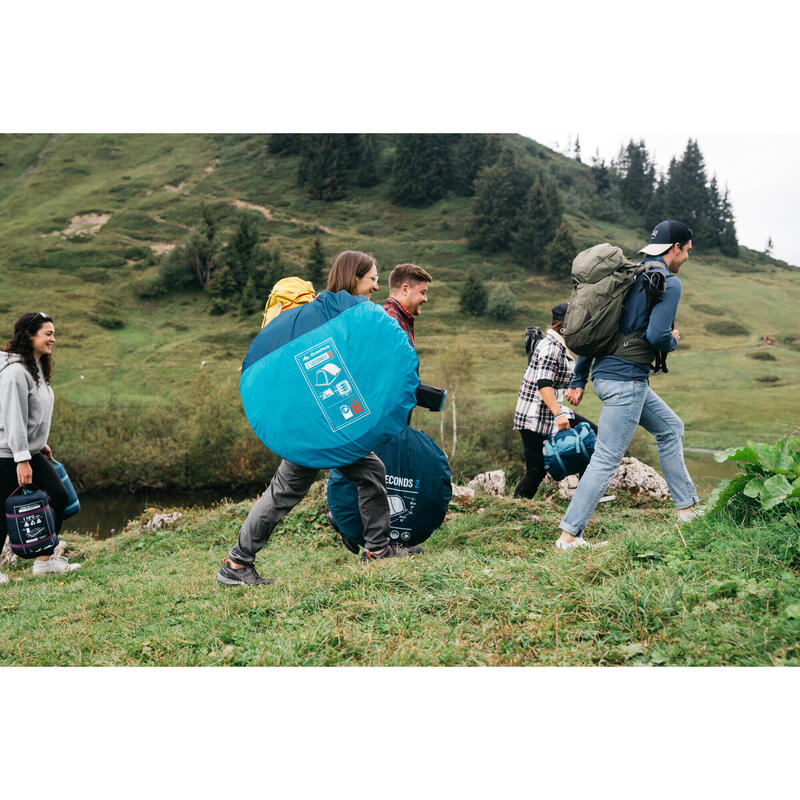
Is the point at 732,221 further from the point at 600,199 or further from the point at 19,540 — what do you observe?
the point at 19,540

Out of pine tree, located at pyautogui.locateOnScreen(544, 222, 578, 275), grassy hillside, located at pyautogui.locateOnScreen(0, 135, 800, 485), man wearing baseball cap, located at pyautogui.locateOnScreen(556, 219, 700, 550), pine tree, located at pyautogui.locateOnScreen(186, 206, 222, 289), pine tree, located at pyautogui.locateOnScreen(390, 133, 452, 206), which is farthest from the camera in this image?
pine tree, located at pyautogui.locateOnScreen(390, 133, 452, 206)

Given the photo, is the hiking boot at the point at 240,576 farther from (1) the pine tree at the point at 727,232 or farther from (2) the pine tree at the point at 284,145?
(2) the pine tree at the point at 284,145

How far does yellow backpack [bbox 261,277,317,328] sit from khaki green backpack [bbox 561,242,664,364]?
220 centimetres

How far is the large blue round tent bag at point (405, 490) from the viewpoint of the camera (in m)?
5.43

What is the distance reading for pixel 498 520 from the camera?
671 cm

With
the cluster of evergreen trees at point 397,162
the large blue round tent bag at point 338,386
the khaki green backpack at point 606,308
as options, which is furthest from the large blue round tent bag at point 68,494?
the cluster of evergreen trees at point 397,162

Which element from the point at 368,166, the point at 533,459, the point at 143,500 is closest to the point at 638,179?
the point at 368,166

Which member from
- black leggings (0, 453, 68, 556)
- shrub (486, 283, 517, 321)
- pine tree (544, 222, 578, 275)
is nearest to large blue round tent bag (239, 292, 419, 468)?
black leggings (0, 453, 68, 556)

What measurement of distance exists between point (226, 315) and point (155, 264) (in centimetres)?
1605

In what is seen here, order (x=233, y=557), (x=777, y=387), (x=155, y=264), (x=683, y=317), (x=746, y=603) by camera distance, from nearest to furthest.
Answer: (x=746, y=603)
(x=233, y=557)
(x=777, y=387)
(x=683, y=317)
(x=155, y=264)

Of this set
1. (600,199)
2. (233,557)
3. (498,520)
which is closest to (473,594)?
(233,557)

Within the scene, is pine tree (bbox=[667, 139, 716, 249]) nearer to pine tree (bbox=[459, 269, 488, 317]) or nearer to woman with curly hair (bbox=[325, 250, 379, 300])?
pine tree (bbox=[459, 269, 488, 317])

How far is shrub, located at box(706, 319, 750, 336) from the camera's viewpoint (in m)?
50.0

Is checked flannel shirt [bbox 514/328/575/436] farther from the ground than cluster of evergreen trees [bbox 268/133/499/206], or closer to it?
closer to it
